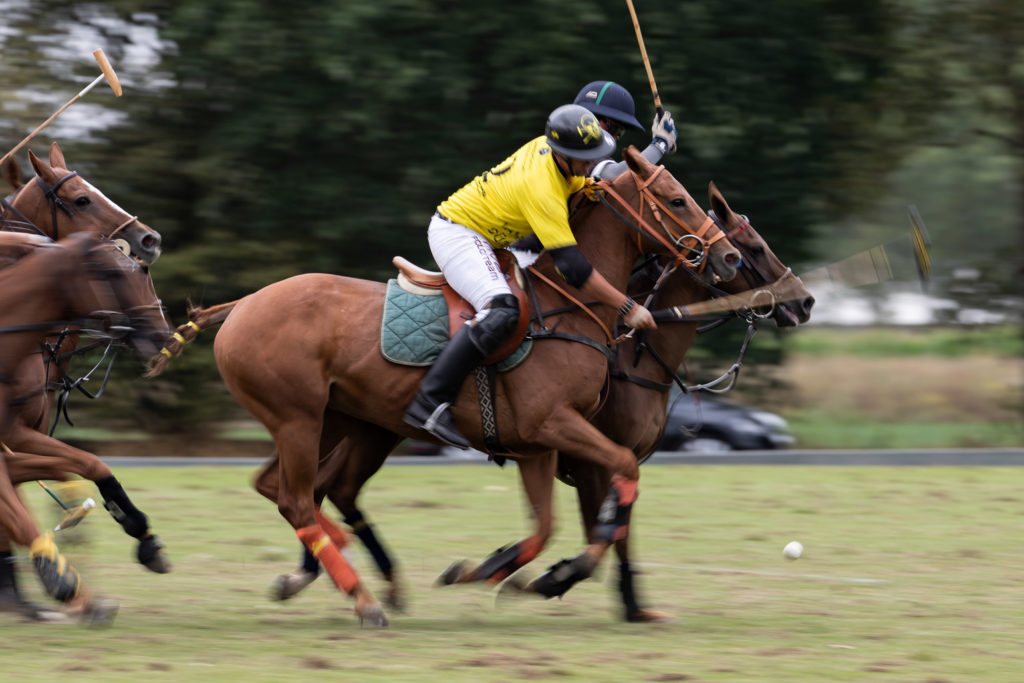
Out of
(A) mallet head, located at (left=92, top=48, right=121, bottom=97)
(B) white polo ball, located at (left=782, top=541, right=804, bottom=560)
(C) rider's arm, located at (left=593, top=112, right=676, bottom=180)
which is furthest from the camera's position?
(B) white polo ball, located at (left=782, top=541, right=804, bottom=560)

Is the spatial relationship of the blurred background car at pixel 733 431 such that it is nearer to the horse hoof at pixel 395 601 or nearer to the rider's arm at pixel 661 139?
the rider's arm at pixel 661 139

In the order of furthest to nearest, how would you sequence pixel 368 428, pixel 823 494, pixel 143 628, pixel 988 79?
1. pixel 988 79
2. pixel 823 494
3. pixel 368 428
4. pixel 143 628

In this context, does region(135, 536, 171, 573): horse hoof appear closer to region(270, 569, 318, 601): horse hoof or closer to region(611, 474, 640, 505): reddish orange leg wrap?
region(270, 569, 318, 601): horse hoof

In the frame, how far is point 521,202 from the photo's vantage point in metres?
7.67

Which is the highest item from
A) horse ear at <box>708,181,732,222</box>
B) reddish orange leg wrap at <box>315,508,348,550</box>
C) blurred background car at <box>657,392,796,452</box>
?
horse ear at <box>708,181,732,222</box>

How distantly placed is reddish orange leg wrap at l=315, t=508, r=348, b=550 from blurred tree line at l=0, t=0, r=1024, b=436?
33.2 ft

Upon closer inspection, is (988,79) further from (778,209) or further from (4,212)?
(4,212)

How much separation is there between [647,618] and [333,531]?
1.79 metres

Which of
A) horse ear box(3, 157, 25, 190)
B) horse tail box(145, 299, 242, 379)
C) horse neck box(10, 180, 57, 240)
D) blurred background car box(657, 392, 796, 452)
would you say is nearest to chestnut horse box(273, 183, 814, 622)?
horse tail box(145, 299, 242, 379)

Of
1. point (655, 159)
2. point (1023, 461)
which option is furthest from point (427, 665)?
point (1023, 461)

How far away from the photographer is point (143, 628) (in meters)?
7.41

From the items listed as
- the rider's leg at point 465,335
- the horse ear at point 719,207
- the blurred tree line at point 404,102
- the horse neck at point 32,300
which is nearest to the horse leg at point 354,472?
the rider's leg at point 465,335

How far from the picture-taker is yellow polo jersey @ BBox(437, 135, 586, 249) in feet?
24.9

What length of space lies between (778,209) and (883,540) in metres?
8.31
